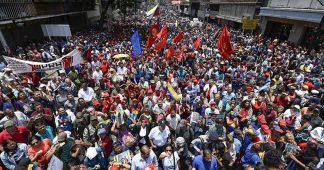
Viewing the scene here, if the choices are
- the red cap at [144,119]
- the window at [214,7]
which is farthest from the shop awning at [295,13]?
the window at [214,7]

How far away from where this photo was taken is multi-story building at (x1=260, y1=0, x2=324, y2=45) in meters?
17.4

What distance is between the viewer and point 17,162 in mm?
4238

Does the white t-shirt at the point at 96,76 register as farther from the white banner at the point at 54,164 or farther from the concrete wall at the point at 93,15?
the concrete wall at the point at 93,15

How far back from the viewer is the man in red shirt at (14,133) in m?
4.52

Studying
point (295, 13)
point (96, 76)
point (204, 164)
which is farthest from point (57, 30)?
point (295, 13)

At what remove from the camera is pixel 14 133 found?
15.3 feet

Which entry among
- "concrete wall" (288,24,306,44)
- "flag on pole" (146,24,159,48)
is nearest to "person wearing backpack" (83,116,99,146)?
"flag on pole" (146,24,159,48)

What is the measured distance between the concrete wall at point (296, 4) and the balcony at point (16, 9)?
2278 cm

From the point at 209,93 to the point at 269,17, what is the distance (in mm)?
20964

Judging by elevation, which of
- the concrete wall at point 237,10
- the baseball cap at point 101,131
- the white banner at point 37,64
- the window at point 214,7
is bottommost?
the window at point 214,7

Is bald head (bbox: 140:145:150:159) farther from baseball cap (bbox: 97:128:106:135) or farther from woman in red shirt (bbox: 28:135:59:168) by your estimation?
woman in red shirt (bbox: 28:135:59:168)

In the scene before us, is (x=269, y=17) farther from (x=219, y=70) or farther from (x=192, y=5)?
(x=192, y=5)

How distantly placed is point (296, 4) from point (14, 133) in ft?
76.9

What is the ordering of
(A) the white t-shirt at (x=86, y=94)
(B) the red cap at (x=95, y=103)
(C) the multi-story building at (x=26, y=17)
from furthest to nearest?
1. (C) the multi-story building at (x=26, y=17)
2. (A) the white t-shirt at (x=86, y=94)
3. (B) the red cap at (x=95, y=103)
